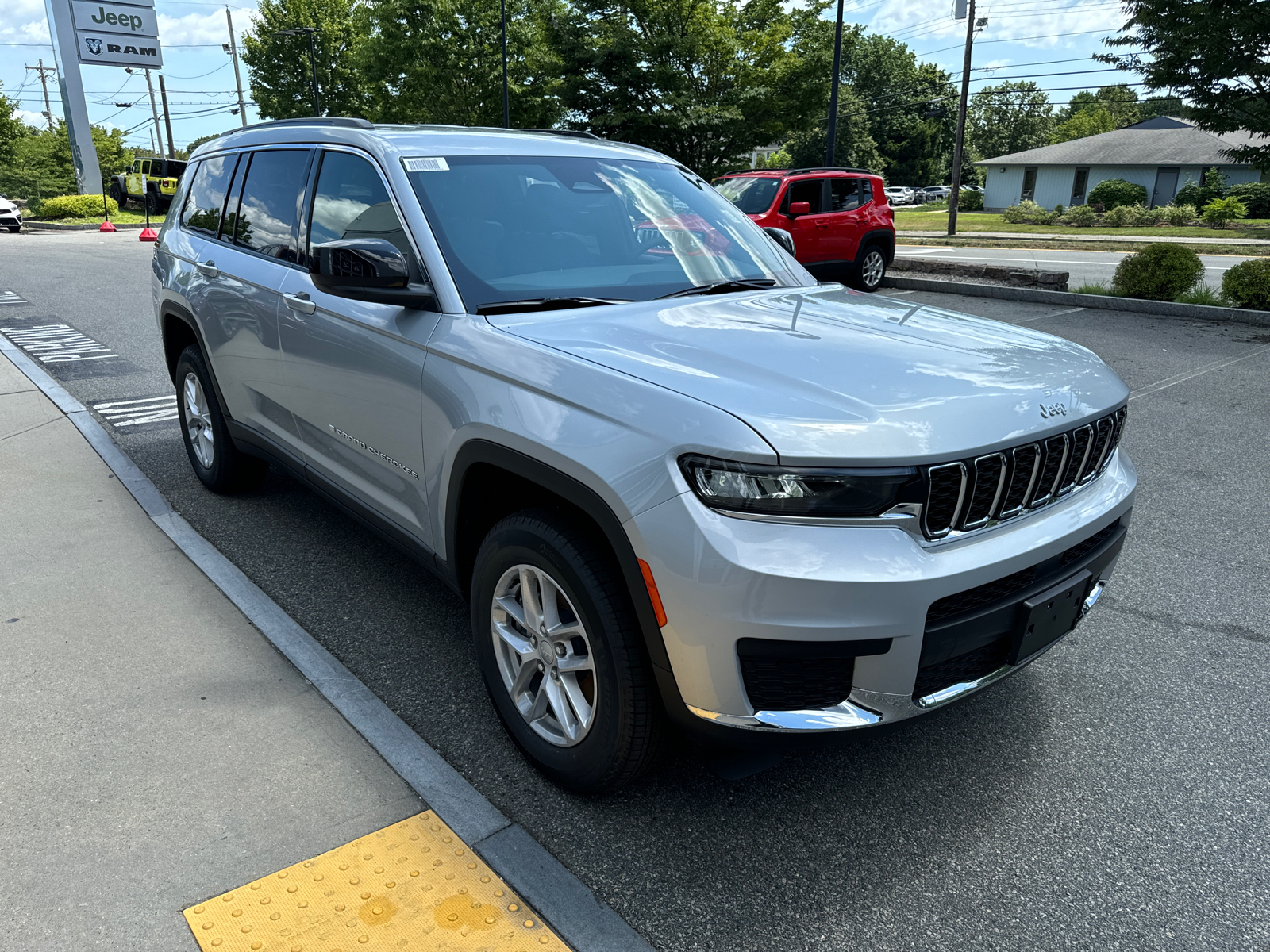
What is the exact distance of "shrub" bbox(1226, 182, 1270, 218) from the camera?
41812 millimetres

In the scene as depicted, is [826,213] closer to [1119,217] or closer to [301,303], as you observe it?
[301,303]

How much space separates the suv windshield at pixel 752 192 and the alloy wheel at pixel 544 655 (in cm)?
1194

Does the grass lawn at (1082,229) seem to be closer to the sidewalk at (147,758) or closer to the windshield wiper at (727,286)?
the windshield wiper at (727,286)

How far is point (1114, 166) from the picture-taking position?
57.3 metres

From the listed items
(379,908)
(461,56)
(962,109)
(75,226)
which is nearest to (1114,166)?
(962,109)

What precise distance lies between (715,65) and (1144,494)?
87.1 feet

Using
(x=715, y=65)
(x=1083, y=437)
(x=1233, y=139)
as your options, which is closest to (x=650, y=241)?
(x=1083, y=437)

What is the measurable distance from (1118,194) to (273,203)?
55237 millimetres

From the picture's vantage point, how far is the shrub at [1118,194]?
49.2m

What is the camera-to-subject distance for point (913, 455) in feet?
6.68

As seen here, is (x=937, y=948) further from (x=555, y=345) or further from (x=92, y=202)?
(x=92, y=202)

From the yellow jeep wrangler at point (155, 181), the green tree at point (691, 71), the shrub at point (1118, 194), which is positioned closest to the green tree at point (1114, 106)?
the shrub at point (1118, 194)

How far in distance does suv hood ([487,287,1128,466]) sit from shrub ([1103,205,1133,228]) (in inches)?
1713

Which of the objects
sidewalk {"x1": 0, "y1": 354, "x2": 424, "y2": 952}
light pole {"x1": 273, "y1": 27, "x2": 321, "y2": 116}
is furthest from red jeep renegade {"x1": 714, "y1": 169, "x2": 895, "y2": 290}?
light pole {"x1": 273, "y1": 27, "x2": 321, "y2": 116}
